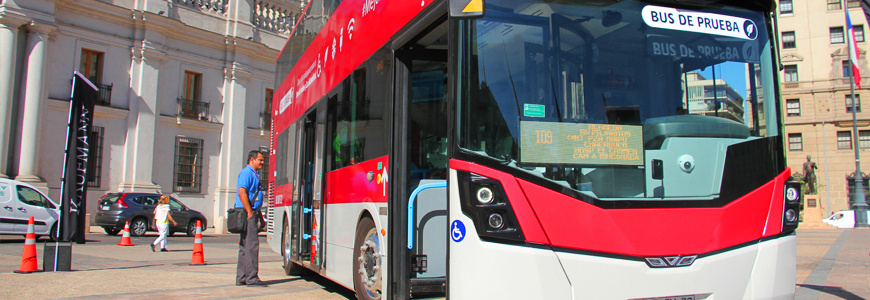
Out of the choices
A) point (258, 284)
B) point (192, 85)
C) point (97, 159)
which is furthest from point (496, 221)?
point (192, 85)

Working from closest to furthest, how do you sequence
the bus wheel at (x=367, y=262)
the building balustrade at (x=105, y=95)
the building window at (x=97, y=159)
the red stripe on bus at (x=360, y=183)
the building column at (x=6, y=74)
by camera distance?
the red stripe on bus at (x=360, y=183) < the bus wheel at (x=367, y=262) < the building column at (x=6, y=74) < the building window at (x=97, y=159) < the building balustrade at (x=105, y=95)

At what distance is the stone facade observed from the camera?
47312 millimetres

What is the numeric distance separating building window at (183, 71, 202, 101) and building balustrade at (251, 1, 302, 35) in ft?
12.9

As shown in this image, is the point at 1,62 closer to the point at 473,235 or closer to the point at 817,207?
the point at 473,235

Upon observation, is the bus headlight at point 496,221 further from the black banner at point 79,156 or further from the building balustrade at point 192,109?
the building balustrade at point 192,109

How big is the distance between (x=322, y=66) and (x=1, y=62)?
19.0 meters

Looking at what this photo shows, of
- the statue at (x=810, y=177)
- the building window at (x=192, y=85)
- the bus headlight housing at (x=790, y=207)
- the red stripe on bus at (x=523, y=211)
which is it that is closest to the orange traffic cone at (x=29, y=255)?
the red stripe on bus at (x=523, y=211)

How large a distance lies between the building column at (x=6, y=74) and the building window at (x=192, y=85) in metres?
7.00

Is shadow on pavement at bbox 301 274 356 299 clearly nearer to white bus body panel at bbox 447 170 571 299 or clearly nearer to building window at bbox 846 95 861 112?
white bus body panel at bbox 447 170 571 299

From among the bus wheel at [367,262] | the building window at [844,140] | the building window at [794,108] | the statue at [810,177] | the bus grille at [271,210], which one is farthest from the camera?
the building window at [794,108]

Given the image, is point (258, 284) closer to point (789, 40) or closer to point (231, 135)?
point (231, 135)

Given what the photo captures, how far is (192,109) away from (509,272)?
2671 centimetres

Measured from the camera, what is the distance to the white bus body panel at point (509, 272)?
3.56 metres

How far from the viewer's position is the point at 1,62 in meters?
21.2
